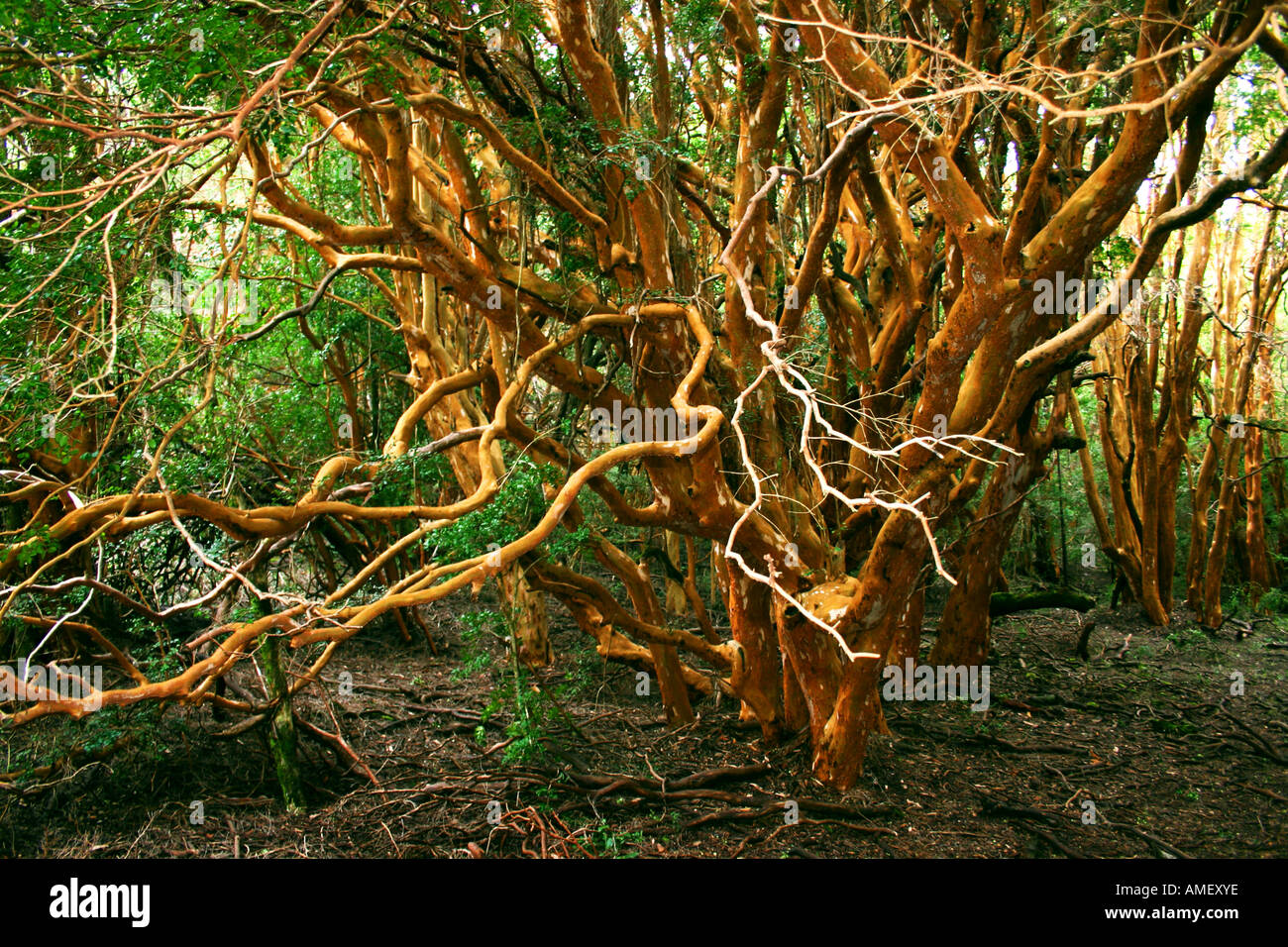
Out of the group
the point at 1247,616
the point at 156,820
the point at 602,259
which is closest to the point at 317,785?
the point at 156,820

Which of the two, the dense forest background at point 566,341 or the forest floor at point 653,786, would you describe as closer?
the dense forest background at point 566,341

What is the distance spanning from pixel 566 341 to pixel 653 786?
287cm

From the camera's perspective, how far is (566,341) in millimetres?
4660

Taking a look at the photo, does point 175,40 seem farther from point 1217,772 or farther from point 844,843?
point 1217,772

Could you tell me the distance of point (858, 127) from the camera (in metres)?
3.47

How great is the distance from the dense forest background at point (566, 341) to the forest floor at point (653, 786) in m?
0.08

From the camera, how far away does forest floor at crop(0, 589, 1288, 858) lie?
482cm

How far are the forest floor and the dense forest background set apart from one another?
0.08m

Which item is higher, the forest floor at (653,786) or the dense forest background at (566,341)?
the dense forest background at (566,341)

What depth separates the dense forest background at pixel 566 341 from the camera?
3588mm

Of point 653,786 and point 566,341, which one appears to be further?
point 653,786

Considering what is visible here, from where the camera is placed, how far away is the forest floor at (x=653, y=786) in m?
4.82

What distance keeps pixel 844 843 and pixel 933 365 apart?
2788mm

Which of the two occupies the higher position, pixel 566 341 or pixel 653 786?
pixel 566 341
